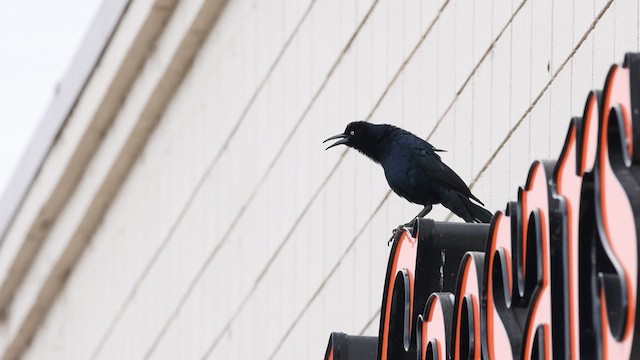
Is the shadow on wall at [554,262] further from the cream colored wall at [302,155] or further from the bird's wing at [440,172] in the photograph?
the cream colored wall at [302,155]

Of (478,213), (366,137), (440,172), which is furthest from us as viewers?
(366,137)

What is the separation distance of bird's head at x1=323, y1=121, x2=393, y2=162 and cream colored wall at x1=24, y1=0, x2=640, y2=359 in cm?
33

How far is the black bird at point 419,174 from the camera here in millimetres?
6312

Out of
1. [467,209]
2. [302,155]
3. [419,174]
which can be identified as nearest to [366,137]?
[419,174]

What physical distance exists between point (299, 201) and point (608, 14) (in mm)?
3724

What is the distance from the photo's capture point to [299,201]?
9.05m

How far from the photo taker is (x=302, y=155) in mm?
9039

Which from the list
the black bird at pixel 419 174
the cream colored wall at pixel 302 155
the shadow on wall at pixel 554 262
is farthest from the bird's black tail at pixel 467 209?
the shadow on wall at pixel 554 262

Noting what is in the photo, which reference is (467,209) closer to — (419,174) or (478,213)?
(478,213)

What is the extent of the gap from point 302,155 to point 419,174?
101 inches

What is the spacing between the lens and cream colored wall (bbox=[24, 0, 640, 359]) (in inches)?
246

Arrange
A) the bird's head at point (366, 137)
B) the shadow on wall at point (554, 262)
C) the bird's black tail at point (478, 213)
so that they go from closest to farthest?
the shadow on wall at point (554, 262) → the bird's black tail at point (478, 213) → the bird's head at point (366, 137)

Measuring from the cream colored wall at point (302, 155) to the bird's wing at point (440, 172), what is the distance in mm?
178

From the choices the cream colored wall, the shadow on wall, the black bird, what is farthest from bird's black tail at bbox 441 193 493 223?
the shadow on wall
